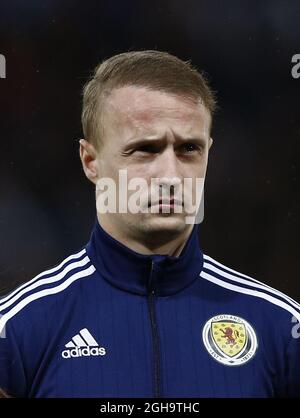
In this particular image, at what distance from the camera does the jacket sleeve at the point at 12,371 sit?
1733 mm

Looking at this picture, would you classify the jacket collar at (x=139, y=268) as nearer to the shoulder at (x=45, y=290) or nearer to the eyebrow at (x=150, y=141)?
the shoulder at (x=45, y=290)

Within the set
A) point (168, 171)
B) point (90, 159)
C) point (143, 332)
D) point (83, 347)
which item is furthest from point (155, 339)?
point (90, 159)

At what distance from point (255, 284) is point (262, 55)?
4.61 feet

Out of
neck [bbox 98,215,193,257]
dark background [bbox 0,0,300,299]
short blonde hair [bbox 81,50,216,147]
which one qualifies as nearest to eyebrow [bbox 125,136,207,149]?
short blonde hair [bbox 81,50,216,147]

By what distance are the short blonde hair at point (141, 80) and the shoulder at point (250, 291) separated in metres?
0.47

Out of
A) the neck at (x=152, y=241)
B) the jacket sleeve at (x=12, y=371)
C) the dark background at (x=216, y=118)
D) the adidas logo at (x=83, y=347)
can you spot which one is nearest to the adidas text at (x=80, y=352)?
the adidas logo at (x=83, y=347)

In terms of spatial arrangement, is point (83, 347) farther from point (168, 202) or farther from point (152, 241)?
point (168, 202)

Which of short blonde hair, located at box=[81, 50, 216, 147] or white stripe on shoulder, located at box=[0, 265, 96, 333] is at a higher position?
short blonde hair, located at box=[81, 50, 216, 147]

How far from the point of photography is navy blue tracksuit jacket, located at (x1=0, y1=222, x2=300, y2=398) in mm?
1750

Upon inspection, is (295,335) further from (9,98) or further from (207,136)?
(9,98)

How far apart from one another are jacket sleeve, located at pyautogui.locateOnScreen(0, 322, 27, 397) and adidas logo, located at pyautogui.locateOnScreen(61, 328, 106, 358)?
0.11 metres

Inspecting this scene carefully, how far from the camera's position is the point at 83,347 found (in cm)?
177

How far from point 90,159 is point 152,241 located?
1.03 feet

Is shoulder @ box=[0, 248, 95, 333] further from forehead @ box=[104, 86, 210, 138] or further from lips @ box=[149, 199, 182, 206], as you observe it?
forehead @ box=[104, 86, 210, 138]
